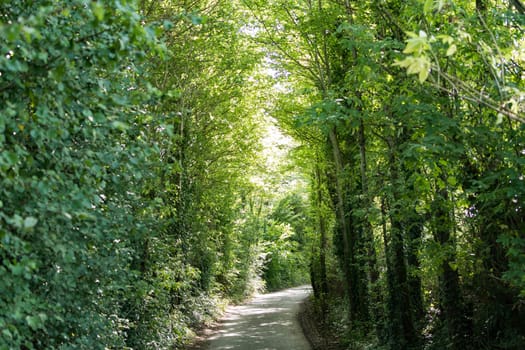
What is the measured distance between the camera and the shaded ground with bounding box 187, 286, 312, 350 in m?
14.1

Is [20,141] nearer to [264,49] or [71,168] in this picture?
[71,168]

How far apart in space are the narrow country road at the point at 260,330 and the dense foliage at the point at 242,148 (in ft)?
3.71

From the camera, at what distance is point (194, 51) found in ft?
45.6

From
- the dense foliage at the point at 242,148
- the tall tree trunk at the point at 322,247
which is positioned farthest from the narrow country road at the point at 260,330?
the tall tree trunk at the point at 322,247

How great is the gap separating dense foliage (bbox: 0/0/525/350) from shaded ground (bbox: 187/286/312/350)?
3.30 feet

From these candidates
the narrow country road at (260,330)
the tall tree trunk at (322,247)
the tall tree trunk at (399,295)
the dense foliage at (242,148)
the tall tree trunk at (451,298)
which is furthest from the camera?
the tall tree trunk at (322,247)

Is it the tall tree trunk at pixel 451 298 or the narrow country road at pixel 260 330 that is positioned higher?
the tall tree trunk at pixel 451 298

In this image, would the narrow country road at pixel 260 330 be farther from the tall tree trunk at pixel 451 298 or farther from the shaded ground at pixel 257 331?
the tall tree trunk at pixel 451 298

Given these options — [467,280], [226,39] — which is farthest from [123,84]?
[226,39]

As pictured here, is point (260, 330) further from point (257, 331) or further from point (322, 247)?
point (322, 247)

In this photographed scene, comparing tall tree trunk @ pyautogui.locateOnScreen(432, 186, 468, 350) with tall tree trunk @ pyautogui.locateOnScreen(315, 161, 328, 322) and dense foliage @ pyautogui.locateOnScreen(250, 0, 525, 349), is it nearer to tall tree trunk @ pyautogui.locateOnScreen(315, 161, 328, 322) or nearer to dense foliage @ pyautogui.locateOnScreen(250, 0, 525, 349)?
dense foliage @ pyautogui.locateOnScreen(250, 0, 525, 349)

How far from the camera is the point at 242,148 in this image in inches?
781

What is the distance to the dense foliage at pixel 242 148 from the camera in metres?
4.13

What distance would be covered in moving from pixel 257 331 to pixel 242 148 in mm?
6896
